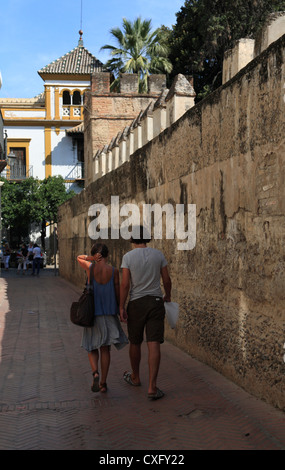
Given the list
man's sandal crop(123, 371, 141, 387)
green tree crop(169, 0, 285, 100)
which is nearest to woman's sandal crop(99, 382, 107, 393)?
man's sandal crop(123, 371, 141, 387)

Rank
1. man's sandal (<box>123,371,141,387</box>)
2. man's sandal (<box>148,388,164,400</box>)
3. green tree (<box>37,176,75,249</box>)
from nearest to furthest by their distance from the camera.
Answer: man's sandal (<box>148,388,164,400</box>) < man's sandal (<box>123,371,141,387</box>) < green tree (<box>37,176,75,249</box>)

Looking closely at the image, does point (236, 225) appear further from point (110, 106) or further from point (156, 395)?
point (110, 106)

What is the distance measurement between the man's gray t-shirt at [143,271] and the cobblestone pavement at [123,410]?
0.94 m

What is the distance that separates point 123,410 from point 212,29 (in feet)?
91.3

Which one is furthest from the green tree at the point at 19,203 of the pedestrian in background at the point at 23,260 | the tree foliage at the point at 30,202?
the pedestrian in background at the point at 23,260

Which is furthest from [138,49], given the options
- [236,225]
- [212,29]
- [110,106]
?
[236,225]

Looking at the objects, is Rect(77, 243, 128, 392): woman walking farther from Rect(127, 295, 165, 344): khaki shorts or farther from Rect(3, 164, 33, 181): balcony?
Rect(3, 164, 33, 181): balcony

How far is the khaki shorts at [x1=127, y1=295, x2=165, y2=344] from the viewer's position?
561cm

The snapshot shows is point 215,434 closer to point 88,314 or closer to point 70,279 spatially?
point 88,314

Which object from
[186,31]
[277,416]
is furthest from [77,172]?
[277,416]

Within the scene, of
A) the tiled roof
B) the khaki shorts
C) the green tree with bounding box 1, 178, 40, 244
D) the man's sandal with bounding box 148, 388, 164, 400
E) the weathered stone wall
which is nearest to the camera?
the weathered stone wall

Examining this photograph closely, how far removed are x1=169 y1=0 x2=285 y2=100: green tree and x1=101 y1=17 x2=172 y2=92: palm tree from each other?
5.28 feet

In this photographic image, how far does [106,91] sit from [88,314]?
1659 cm

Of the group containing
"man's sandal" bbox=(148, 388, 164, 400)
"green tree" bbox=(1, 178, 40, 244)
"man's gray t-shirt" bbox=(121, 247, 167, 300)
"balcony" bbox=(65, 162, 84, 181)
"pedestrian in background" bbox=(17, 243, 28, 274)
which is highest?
"balcony" bbox=(65, 162, 84, 181)
